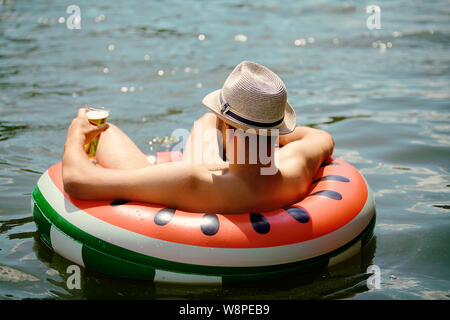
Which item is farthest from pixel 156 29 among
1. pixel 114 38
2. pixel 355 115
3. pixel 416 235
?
pixel 416 235

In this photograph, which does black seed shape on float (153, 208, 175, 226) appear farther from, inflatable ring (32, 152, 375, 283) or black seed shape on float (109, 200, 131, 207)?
→ black seed shape on float (109, 200, 131, 207)

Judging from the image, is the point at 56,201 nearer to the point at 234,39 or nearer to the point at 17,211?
the point at 17,211

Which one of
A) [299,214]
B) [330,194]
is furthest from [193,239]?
[330,194]

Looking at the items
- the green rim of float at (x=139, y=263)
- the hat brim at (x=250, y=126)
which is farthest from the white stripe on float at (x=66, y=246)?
the hat brim at (x=250, y=126)

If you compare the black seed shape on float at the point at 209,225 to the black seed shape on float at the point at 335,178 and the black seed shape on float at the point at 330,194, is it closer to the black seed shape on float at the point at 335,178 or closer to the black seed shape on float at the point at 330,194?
the black seed shape on float at the point at 330,194

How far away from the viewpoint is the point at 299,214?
3.42 m

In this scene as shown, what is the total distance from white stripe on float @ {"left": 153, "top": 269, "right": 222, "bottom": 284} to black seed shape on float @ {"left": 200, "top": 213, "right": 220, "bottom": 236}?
0.88ft

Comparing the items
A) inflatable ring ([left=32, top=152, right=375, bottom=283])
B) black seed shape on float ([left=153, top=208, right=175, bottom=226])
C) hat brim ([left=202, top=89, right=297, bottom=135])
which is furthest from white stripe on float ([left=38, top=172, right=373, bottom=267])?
hat brim ([left=202, top=89, right=297, bottom=135])

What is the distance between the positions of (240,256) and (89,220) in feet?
3.03

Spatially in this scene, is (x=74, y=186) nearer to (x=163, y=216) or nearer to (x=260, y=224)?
(x=163, y=216)

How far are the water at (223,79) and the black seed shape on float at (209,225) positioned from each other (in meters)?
0.36

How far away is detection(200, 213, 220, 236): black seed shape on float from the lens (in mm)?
3232

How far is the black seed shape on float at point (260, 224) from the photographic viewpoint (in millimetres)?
3287

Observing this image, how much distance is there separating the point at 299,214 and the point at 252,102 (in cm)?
82
